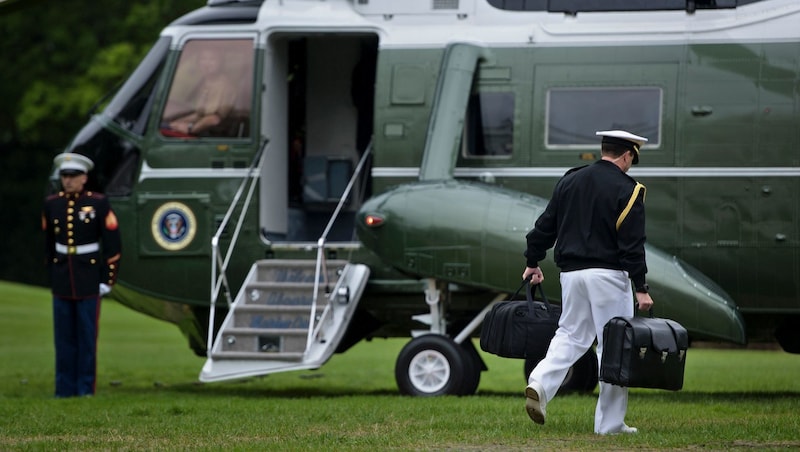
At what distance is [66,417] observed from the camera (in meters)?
10.4

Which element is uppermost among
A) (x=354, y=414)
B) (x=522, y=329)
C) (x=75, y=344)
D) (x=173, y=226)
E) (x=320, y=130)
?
(x=320, y=130)

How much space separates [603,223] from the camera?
8.87m

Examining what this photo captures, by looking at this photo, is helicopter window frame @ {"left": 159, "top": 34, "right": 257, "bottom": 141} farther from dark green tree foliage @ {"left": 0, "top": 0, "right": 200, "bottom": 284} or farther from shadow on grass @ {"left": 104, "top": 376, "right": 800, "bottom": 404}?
dark green tree foliage @ {"left": 0, "top": 0, "right": 200, "bottom": 284}

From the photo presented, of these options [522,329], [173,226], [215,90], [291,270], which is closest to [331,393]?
[291,270]

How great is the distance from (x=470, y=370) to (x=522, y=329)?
10.2ft

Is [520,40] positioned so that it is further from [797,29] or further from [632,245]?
[632,245]

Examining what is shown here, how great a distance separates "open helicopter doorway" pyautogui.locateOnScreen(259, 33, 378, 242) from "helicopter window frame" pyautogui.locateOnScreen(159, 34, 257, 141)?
16.9 inches

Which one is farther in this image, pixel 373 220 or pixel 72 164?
pixel 72 164

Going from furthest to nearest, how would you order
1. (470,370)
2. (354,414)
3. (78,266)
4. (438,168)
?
(78,266) → (438,168) → (470,370) → (354,414)

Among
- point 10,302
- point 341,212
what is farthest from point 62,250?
point 10,302

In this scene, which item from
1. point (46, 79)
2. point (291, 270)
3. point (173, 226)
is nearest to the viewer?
point (291, 270)

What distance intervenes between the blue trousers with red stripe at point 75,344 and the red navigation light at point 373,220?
2595mm

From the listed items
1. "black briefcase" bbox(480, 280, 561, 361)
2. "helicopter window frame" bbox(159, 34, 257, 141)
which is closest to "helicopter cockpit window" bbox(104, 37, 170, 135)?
"helicopter window frame" bbox(159, 34, 257, 141)

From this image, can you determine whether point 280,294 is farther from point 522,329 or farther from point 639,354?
point 639,354
